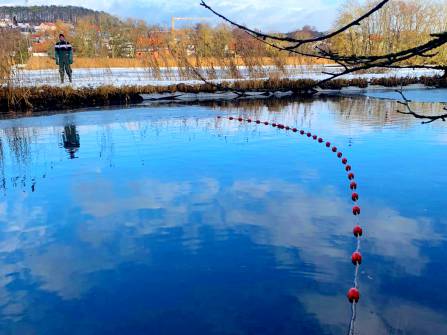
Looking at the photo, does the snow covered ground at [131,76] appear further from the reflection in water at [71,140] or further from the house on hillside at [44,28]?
the reflection in water at [71,140]

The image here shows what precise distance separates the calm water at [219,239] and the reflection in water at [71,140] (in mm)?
85

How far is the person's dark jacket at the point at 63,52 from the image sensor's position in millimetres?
13539

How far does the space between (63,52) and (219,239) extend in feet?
38.5

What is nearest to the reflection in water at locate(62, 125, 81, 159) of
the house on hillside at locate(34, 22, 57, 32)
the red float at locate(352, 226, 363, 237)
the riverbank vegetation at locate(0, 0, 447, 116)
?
the riverbank vegetation at locate(0, 0, 447, 116)

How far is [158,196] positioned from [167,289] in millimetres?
1999

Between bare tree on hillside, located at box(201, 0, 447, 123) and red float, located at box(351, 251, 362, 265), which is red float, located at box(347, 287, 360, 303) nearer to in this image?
red float, located at box(351, 251, 362, 265)

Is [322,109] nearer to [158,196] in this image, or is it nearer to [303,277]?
[158,196]

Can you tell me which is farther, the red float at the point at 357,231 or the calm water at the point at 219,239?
A: the red float at the point at 357,231

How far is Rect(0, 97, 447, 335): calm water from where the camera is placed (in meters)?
2.73

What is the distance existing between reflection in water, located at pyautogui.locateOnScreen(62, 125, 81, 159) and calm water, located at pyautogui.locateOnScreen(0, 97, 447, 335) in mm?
85

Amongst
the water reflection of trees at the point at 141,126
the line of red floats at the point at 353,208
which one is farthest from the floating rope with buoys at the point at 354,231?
the water reflection of trees at the point at 141,126

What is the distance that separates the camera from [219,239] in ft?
12.4

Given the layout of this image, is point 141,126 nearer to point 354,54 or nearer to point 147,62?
point 147,62

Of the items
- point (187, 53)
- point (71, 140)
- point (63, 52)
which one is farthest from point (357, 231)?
point (187, 53)
